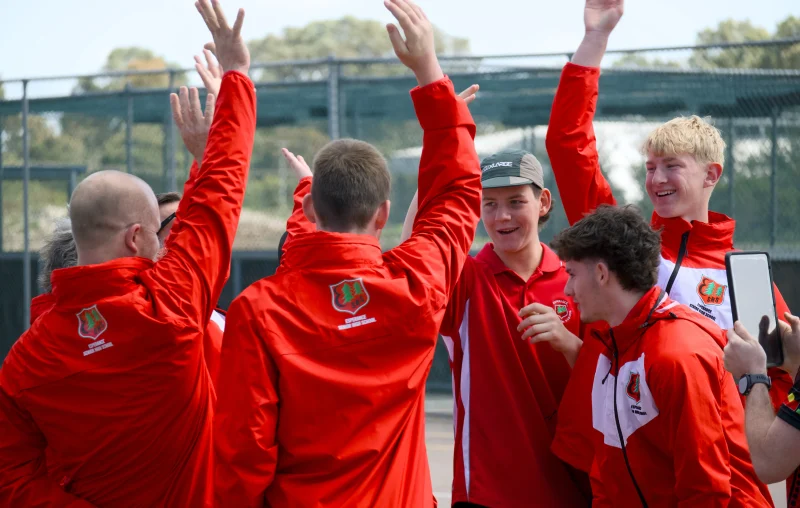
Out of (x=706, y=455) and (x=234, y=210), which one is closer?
(x=706, y=455)

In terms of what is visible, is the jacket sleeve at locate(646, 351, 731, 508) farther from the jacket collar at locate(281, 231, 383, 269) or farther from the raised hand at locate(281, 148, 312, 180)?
the raised hand at locate(281, 148, 312, 180)

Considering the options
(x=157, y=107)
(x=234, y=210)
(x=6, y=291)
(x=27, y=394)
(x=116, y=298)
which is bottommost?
(x=6, y=291)

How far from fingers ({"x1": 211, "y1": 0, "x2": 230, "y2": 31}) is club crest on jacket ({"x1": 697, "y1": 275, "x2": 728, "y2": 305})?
6.64 ft

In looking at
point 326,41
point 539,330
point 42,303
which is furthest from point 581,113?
point 326,41

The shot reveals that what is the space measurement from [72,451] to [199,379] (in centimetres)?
46

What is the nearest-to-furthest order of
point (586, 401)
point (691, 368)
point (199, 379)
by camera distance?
point (691, 368)
point (199, 379)
point (586, 401)

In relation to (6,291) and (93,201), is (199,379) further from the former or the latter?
(6,291)

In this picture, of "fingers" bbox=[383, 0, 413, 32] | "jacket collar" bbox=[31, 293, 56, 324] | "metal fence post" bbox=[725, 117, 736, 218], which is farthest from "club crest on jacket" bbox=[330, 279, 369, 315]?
"metal fence post" bbox=[725, 117, 736, 218]

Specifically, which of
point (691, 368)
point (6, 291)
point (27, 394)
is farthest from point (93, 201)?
point (6, 291)

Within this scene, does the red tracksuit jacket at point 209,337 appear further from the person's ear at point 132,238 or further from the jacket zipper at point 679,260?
the jacket zipper at point 679,260

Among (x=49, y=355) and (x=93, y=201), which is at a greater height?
(x=93, y=201)

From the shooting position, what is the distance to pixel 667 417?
2.61 meters

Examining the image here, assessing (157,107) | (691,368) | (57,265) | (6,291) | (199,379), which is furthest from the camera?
(157,107)

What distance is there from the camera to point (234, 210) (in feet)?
9.25
